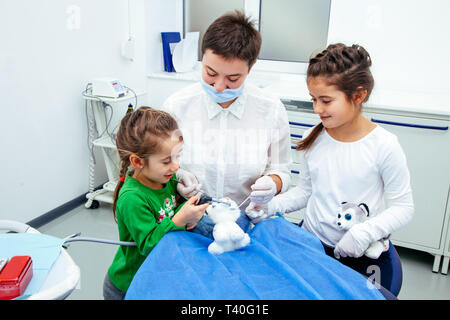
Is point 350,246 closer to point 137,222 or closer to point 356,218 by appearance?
point 356,218

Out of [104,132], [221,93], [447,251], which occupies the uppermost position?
[221,93]

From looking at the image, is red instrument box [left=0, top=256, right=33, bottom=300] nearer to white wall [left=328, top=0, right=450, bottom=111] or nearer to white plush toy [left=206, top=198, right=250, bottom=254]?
white plush toy [left=206, top=198, right=250, bottom=254]

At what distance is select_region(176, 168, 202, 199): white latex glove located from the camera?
1.29 metres

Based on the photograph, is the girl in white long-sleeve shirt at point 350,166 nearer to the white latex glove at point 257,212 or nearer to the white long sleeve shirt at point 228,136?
the white latex glove at point 257,212

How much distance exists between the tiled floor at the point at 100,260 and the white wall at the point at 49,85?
19 cm

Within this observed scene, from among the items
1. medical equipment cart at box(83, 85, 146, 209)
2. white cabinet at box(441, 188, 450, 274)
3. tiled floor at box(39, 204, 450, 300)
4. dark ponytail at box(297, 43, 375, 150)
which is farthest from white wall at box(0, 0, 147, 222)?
white cabinet at box(441, 188, 450, 274)

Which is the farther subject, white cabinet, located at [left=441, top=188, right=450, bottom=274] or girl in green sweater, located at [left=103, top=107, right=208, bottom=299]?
white cabinet, located at [left=441, top=188, right=450, bottom=274]

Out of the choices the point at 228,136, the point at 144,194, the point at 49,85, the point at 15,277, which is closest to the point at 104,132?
the point at 49,85

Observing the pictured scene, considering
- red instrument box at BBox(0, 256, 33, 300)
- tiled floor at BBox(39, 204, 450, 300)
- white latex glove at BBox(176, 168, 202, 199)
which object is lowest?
tiled floor at BBox(39, 204, 450, 300)

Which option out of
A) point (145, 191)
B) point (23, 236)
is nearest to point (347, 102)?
point (145, 191)

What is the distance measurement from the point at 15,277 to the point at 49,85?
198 cm

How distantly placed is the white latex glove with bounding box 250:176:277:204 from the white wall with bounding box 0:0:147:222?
1751 mm

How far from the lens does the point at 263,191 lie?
127 cm

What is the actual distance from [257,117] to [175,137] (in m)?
0.33
